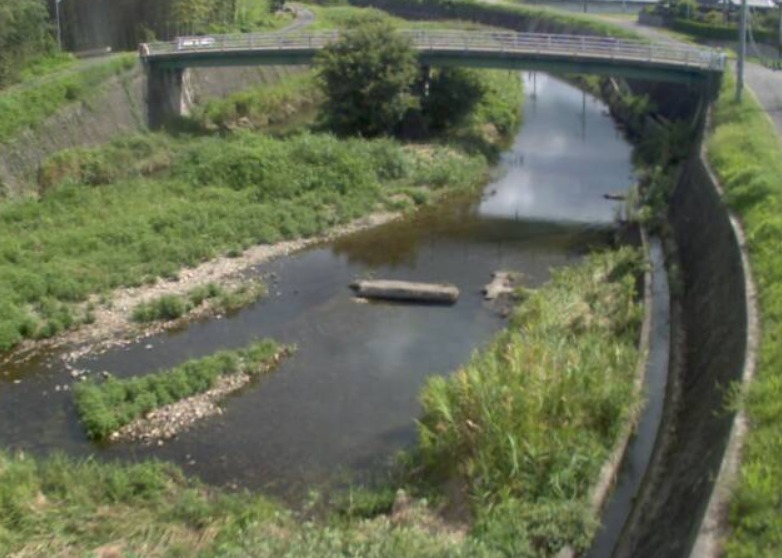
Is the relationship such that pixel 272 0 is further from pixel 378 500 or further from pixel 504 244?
pixel 378 500

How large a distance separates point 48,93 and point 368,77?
1138cm

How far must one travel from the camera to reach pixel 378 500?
15547 mm

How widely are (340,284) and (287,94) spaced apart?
24.0 m

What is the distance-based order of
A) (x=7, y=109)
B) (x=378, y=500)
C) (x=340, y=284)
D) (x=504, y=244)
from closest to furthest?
(x=378, y=500) → (x=340, y=284) → (x=504, y=244) → (x=7, y=109)

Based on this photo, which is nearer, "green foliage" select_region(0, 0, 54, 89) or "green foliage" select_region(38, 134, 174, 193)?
"green foliage" select_region(38, 134, 174, 193)

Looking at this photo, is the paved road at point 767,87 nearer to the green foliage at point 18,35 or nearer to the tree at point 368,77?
the tree at point 368,77

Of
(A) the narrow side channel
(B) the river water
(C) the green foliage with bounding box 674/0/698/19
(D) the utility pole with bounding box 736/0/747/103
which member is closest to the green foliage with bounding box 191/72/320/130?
(B) the river water

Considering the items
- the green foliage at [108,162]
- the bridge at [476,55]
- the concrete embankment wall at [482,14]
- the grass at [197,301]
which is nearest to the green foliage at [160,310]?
the grass at [197,301]

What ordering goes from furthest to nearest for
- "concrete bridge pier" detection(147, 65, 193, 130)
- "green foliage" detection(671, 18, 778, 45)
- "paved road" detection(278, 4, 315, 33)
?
"paved road" detection(278, 4, 315, 33) → "green foliage" detection(671, 18, 778, 45) → "concrete bridge pier" detection(147, 65, 193, 130)

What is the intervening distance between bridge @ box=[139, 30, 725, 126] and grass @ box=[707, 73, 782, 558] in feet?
10.8

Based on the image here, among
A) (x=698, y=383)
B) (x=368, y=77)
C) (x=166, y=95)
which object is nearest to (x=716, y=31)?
(x=368, y=77)

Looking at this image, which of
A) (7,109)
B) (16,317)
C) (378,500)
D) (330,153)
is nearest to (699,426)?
(378,500)

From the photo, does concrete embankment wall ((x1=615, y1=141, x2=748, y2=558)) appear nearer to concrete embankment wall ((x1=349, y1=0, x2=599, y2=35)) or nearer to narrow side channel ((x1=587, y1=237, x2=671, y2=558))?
narrow side channel ((x1=587, y1=237, x2=671, y2=558))

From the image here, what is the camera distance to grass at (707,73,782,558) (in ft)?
37.5
